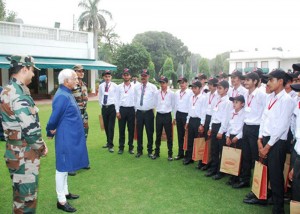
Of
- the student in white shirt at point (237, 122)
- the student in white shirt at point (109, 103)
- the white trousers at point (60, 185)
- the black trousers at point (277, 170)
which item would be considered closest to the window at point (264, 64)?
the student in white shirt at point (109, 103)

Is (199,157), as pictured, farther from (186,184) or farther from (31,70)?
(31,70)

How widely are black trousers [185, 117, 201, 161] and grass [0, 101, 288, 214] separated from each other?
28cm

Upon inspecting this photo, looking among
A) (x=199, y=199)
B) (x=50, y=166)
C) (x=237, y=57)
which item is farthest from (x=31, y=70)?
(x=237, y=57)

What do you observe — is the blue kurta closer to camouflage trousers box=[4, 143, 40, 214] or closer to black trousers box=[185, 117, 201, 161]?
camouflage trousers box=[4, 143, 40, 214]

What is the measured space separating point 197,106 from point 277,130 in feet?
7.45

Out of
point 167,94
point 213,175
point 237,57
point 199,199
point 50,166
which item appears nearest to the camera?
point 199,199

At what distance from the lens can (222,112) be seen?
492cm

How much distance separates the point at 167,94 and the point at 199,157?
4.84ft

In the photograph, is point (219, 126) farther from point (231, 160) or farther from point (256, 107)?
point (256, 107)

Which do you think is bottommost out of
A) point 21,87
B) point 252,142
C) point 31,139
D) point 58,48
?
point 252,142

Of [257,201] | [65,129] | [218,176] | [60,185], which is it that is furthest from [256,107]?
[60,185]

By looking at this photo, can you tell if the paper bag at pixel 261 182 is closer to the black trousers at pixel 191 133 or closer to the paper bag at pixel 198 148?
the paper bag at pixel 198 148

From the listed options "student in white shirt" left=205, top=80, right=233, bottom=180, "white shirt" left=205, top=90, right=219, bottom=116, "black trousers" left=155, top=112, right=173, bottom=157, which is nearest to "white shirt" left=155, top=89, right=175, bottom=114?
"black trousers" left=155, top=112, right=173, bottom=157

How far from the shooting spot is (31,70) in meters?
2.86
